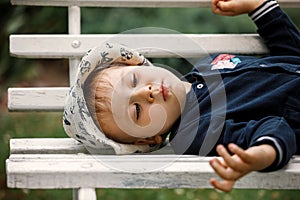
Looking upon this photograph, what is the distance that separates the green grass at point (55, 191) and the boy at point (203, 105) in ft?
3.79

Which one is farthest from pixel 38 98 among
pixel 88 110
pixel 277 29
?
pixel 277 29

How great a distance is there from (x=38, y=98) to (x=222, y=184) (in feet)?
2.88

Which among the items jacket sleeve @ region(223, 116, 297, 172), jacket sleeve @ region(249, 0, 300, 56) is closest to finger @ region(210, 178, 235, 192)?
jacket sleeve @ region(223, 116, 297, 172)

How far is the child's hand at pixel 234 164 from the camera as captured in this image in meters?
1.51

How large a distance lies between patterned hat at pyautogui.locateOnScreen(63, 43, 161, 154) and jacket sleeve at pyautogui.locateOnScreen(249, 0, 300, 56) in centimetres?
41

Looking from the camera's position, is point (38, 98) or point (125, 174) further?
point (38, 98)

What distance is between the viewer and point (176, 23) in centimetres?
368

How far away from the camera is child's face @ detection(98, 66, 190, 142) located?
1829 mm

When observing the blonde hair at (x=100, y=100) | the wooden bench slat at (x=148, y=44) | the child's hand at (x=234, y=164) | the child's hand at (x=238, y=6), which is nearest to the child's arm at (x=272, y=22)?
the child's hand at (x=238, y=6)

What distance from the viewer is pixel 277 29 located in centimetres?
216

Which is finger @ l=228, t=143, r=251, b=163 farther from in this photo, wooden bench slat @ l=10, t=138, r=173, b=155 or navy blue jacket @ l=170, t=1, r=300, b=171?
wooden bench slat @ l=10, t=138, r=173, b=155

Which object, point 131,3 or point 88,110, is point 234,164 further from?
point 131,3

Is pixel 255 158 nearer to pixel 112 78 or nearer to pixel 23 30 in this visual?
pixel 112 78

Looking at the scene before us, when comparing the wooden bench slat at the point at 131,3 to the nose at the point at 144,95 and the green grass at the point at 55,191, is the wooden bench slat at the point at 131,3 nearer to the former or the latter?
the nose at the point at 144,95
